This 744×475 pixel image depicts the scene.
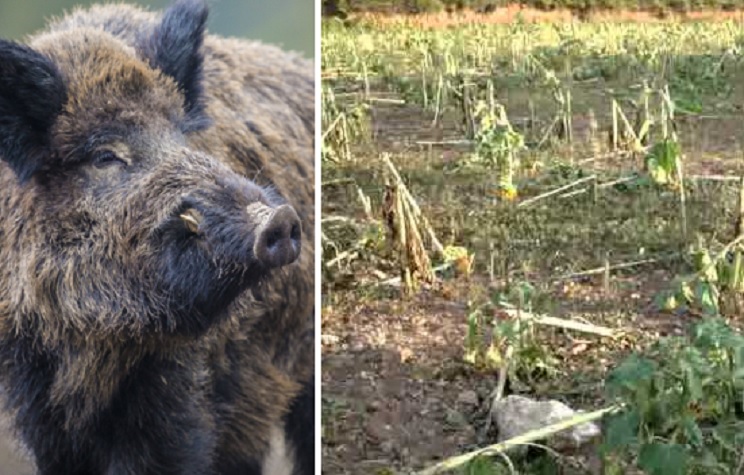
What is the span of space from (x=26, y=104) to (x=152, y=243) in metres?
0.50

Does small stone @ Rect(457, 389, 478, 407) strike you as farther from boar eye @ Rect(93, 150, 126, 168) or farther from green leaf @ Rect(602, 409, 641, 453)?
boar eye @ Rect(93, 150, 126, 168)

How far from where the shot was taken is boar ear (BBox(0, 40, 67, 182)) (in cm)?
310

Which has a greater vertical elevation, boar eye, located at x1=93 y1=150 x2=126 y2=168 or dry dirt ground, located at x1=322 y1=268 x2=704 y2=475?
boar eye, located at x1=93 y1=150 x2=126 y2=168

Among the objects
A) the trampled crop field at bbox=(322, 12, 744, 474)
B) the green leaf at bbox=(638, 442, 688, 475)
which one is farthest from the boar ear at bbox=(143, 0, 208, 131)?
the green leaf at bbox=(638, 442, 688, 475)

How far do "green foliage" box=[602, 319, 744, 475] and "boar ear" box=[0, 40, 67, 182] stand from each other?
1.84m

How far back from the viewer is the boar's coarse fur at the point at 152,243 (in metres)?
3.15

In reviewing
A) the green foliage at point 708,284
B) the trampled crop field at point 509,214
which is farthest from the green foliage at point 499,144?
the green foliage at point 708,284

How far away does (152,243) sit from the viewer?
10.3ft

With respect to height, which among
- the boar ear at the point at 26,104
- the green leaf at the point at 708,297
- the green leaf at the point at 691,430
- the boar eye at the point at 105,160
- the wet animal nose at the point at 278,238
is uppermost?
the boar ear at the point at 26,104

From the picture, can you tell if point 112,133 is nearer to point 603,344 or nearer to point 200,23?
point 200,23

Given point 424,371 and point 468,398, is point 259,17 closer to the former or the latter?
point 424,371

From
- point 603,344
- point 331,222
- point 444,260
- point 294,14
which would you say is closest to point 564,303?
point 603,344

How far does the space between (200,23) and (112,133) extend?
436 mm

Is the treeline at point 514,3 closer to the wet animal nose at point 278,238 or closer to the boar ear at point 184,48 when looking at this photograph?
the boar ear at point 184,48
